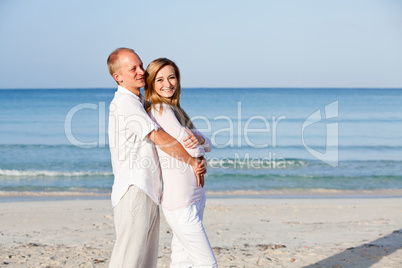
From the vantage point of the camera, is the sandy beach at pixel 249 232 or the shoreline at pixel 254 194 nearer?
the sandy beach at pixel 249 232

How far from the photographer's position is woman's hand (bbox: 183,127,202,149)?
3164 millimetres

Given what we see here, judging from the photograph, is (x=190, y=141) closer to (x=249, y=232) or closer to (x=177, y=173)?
(x=177, y=173)

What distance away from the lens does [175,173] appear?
10.5ft

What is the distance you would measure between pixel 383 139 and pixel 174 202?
64.5 feet

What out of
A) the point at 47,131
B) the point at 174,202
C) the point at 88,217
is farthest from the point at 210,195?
the point at 47,131

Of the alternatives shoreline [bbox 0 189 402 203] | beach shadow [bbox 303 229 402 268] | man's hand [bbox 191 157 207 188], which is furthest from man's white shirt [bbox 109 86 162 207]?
shoreline [bbox 0 189 402 203]

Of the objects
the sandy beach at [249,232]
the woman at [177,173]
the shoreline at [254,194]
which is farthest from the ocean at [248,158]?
the woman at [177,173]

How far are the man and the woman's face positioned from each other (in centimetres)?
11

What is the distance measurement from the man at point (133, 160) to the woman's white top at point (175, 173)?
0.15 feet

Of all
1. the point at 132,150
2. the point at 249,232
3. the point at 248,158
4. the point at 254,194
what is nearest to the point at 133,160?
the point at 132,150

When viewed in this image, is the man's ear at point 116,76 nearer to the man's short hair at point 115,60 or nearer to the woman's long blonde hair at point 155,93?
the man's short hair at point 115,60

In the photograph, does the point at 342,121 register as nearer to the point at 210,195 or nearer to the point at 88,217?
the point at 210,195

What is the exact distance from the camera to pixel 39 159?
1584 cm

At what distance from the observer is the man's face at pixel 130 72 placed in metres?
3.27
